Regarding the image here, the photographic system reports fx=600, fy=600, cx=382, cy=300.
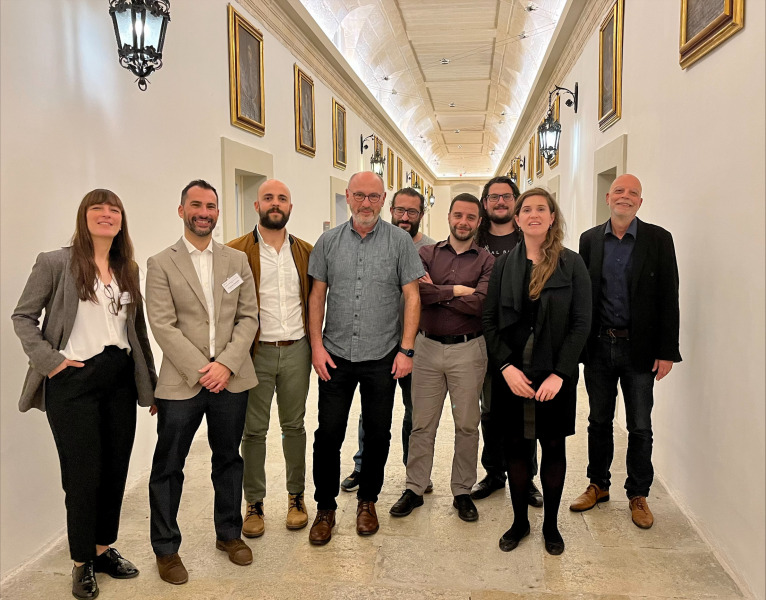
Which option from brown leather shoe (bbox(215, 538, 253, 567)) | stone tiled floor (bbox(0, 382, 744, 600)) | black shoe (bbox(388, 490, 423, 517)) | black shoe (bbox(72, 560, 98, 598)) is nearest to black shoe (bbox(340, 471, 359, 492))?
stone tiled floor (bbox(0, 382, 744, 600))

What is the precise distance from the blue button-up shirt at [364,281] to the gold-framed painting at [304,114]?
17.8 ft

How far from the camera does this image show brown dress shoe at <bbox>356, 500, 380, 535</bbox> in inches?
142

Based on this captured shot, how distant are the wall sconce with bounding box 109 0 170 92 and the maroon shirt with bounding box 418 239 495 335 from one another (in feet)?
7.32

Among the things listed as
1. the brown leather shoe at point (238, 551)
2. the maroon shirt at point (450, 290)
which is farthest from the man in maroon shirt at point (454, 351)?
the brown leather shoe at point (238, 551)

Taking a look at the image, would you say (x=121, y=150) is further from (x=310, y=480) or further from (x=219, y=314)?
(x=310, y=480)

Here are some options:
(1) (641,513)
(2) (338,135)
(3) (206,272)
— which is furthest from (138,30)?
(2) (338,135)

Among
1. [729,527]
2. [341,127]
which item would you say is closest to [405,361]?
[729,527]

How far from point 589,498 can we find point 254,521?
2.14 metres

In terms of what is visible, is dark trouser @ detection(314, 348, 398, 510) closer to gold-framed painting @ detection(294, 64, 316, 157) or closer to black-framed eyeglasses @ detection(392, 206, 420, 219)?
black-framed eyeglasses @ detection(392, 206, 420, 219)

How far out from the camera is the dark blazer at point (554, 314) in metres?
3.19

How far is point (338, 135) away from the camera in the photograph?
11.4m

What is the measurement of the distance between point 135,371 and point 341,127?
939cm

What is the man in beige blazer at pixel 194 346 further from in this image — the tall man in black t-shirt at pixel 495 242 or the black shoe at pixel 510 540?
the tall man in black t-shirt at pixel 495 242

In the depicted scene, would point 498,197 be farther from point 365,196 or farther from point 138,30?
point 138,30
